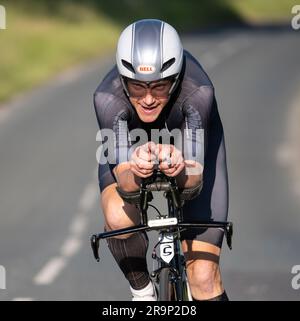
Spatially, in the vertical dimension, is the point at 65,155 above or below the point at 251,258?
above

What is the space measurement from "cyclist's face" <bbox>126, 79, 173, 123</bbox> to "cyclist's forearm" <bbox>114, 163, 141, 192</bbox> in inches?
13.2

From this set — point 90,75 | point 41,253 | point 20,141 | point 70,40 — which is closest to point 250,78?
point 90,75

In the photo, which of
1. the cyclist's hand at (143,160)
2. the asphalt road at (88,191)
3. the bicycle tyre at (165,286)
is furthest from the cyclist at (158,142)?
the asphalt road at (88,191)

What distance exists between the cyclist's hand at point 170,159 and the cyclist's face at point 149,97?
22.0 inches

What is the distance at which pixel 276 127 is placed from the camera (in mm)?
23094

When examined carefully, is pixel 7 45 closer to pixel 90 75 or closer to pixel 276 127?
pixel 90 75

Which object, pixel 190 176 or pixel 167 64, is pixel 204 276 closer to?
pixel 190 176

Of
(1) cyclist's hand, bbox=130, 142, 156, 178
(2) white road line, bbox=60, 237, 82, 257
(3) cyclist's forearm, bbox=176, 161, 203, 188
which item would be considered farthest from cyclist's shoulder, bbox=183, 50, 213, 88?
(2) white road line, bbox=60, 237, 82, 257

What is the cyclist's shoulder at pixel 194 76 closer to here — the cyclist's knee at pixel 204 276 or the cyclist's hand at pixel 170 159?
the cyclist's hand at pixel 170 159

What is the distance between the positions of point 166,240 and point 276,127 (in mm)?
16926

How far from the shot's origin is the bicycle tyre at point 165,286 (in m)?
6.41

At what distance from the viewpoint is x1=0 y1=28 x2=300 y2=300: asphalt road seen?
10773 millimetres

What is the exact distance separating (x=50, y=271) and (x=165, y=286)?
533 cm

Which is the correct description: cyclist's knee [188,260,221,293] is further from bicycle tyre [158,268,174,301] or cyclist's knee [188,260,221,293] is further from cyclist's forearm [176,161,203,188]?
cyclist's forearm [176,161,203,188]
